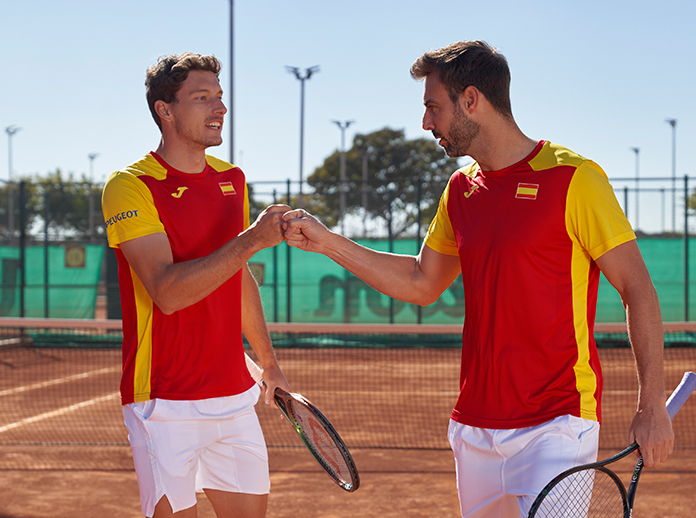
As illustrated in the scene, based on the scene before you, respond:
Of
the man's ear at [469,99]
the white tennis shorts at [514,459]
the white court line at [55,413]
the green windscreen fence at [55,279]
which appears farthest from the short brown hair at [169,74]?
the green windscreen fence at [55,279]

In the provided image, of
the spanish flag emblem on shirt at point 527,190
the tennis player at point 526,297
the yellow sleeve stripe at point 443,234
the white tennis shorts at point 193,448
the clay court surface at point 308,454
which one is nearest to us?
the tennis player at point 526,297

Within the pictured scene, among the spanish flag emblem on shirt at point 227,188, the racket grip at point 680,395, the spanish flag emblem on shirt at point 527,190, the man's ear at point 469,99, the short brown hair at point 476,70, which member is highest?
the short brown hair at point 476,70

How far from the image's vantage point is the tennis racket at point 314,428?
2693 mm

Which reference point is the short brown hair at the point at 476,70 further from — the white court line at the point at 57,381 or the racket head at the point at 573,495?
the white court line at the point at 57,381

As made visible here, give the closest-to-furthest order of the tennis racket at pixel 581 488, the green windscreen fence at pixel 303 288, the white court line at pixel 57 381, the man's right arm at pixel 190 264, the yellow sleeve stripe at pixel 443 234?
the tennis racket at pixel 581 488 → the man's right arm at pixel 190 264 → the yellow sleeve stripe at pixel 443 234 → the white court line at pixel 57 381 → the green windscreen fence at pixel 303 288

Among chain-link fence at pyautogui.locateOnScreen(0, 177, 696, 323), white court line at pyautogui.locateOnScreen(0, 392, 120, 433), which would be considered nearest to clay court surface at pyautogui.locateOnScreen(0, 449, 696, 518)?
white court line at pyautogui.locateOnScreen(0, 392, 120, 433)

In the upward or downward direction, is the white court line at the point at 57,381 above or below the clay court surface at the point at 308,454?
below

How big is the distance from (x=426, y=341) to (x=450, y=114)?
1171cm

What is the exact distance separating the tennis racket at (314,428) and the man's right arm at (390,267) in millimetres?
531

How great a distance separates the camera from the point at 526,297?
216 cm

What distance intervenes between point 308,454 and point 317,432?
11.8 feet

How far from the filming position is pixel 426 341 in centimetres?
1380

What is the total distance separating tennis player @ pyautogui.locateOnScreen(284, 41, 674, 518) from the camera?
2.08 metres

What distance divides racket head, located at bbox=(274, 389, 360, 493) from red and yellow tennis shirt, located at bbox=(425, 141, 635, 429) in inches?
24.8
